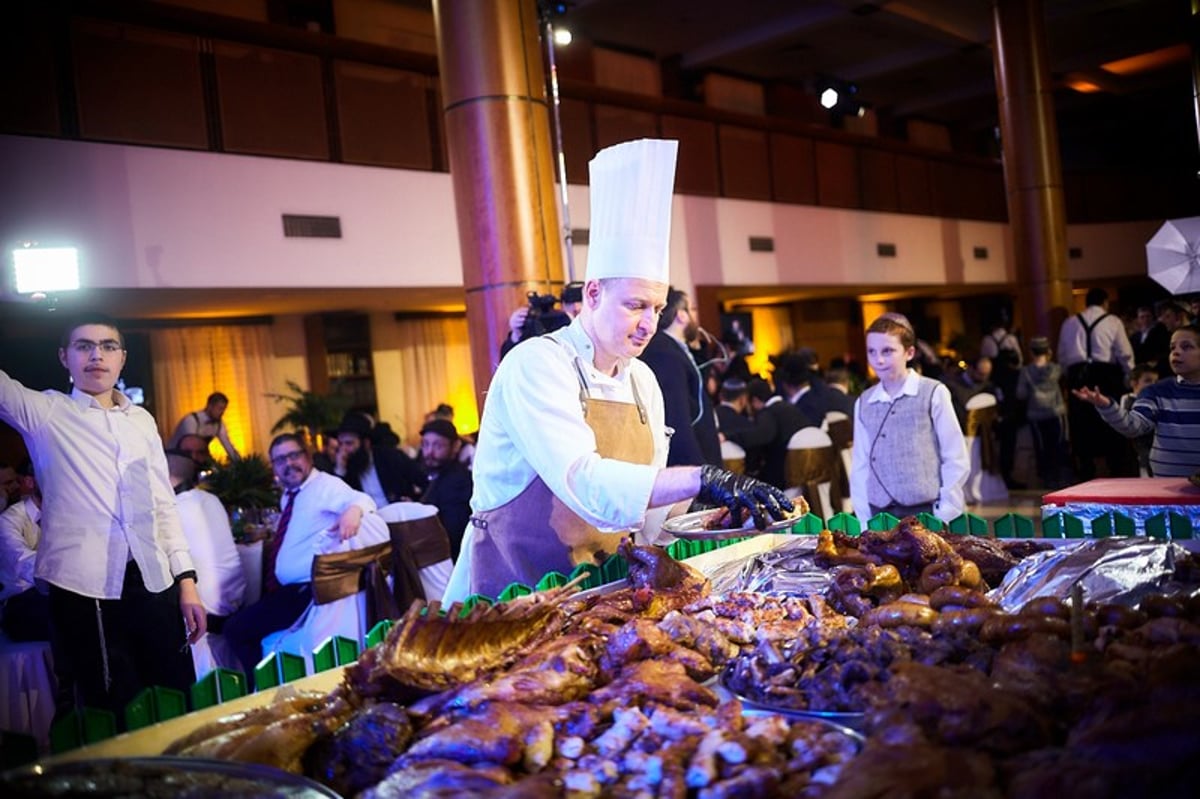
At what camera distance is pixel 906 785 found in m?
1.05

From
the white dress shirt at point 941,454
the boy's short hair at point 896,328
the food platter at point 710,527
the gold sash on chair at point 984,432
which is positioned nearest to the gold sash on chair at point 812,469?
the gold sash on chair at point 984,432

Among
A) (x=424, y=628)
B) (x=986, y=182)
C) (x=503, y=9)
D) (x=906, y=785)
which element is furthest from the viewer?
(x=986, y=182)

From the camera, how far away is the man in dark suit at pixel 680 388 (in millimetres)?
3947

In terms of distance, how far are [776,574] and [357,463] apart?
4471mm

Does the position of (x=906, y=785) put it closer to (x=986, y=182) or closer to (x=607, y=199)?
(x=607, y=199)

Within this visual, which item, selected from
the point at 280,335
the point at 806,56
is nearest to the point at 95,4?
the point at 280,335

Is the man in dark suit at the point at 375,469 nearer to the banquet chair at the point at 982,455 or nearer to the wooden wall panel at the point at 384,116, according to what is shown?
the wooden wall panel at the point at 384,116

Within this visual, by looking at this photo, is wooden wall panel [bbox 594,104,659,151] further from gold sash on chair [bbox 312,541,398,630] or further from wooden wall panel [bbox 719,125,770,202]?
gold sash on chair [bbox 312,541,398,630]

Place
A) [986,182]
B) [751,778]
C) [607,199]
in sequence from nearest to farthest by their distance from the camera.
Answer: [751,778]
[607,199]
[986,182]

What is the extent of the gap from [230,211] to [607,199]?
585cm

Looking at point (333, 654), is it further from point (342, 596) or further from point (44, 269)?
point (44, 269)

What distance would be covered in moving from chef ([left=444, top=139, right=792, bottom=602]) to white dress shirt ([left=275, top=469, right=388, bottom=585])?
70.0 inches

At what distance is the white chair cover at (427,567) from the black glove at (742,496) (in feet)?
9.01

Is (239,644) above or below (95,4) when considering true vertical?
below
